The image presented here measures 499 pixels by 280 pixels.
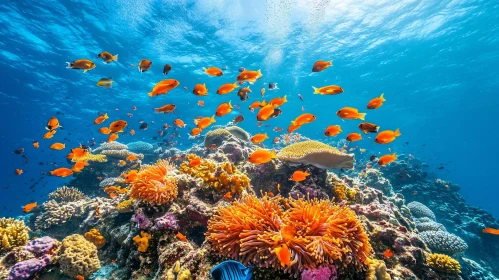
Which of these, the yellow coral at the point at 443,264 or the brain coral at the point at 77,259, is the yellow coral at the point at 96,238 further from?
the yellow coral at the point at 443,264

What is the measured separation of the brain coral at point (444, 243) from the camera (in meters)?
8.27

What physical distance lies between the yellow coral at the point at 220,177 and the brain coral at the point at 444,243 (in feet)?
25.0

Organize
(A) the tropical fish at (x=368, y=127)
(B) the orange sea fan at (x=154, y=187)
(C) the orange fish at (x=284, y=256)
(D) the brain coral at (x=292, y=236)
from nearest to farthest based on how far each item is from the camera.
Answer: (C) the orange fish at (x=284, y=256), (D) the brain coral at (x=292, y=236), (B) the orange sea fan at (x=154, y=187), (A) the tropical fish at (x=368, y=127)

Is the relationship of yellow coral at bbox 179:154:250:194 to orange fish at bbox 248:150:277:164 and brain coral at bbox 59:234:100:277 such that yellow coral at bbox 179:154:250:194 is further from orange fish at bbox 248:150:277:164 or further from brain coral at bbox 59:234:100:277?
brain coral at bbox 59:234:100:277

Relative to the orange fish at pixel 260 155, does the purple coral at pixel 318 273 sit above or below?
below

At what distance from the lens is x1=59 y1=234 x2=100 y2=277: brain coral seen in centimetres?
392

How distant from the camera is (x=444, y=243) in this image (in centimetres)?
844

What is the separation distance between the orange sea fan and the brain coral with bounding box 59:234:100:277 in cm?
118

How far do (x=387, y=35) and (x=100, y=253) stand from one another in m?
30.6

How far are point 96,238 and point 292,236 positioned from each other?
4.62m

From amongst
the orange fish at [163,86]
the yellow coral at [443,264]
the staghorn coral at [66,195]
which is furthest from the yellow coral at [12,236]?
the yellow coral at [443,264]

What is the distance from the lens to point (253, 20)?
72.4 ft

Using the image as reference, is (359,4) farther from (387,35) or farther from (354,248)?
(354,248)

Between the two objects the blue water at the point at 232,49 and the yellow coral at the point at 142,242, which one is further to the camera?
the blue water at the point at 232,49
